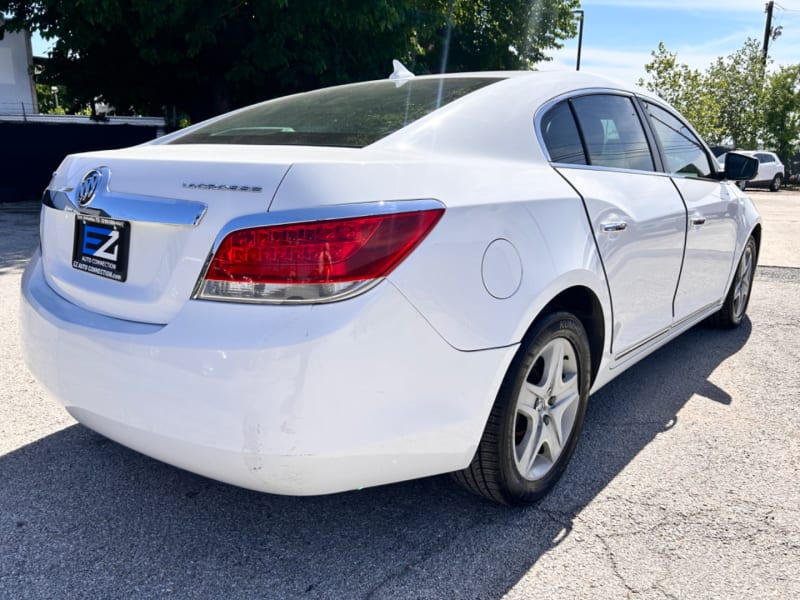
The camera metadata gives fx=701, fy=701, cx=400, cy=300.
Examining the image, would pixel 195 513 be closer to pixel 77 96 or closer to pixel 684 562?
pixel 684 562

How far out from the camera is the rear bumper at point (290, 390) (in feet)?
5.88

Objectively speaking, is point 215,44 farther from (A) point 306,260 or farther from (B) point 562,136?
(A) point 306,260

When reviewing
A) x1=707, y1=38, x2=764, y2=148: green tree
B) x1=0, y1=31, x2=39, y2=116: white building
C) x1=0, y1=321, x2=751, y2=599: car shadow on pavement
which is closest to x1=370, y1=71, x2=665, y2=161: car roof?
x1=0, y1=321, x2=751, y2=599: car shadow on pavement

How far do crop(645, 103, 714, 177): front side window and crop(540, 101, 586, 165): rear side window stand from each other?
3.10ft

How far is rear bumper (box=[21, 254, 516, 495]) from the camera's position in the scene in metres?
1.79

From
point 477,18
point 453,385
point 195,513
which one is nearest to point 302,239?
point 453,385

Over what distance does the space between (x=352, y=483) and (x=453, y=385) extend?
0.40 metres

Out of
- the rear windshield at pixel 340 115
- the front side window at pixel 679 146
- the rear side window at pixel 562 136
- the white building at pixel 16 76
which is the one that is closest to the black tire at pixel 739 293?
the front side window at pixel 679 146

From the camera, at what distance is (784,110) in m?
35.9

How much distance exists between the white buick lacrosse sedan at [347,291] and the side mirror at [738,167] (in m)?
1.82

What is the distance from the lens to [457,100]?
2523mm

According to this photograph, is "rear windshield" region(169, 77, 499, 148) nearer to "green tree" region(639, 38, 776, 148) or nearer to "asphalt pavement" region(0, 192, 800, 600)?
"asphalt pavement" region(0, 192, 800, 600)

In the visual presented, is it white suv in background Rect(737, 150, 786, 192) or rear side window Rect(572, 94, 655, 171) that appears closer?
rear side window Rect(572, 94, 655, 171)

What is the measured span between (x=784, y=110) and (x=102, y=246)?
4071 centimetres
